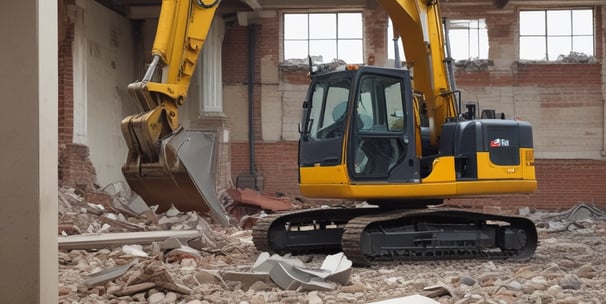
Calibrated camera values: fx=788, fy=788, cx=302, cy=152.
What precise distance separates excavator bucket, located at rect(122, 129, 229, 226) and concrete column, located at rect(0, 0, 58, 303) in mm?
5020

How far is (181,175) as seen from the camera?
9406 millimetres

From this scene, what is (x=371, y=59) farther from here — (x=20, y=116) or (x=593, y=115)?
(x=20, y=116)

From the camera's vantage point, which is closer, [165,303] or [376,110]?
[165,303]

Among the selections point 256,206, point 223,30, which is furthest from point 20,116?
point 223,30

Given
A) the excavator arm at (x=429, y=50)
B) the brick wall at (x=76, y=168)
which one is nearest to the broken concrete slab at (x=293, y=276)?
the excavator arm at (x=429, y=50)

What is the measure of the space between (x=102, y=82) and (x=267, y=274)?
32.0ft

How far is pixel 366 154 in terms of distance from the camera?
877cm

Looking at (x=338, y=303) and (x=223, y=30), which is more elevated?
(x=223, y=30)

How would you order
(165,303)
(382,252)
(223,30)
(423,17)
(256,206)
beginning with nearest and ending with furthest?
(165,303)
(382,252)
(423,17)
(256,206)
(223,30)

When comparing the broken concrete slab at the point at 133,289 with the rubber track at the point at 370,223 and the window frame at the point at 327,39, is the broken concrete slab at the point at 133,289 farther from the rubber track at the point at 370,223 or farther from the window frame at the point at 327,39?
the window frame at the point at 327,39

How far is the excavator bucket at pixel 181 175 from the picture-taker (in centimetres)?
903

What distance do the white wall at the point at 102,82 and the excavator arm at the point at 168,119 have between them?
5.12m

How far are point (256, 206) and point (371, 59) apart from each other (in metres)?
4.51

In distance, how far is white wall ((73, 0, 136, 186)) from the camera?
14133mm
